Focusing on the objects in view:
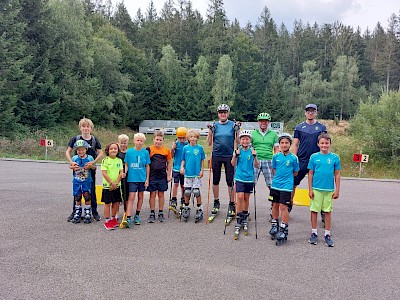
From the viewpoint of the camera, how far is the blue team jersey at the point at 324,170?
5.53 meters

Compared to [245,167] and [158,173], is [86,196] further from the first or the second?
[245,167]

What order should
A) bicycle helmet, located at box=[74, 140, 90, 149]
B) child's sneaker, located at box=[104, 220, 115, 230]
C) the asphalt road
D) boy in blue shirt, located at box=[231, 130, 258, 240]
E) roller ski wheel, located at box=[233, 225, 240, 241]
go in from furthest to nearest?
bicycle helmet, located at box=[74, 140, 90, 149], boy in blue shirt, located at box=[231, 130, 258, 240], child's sneaker, located at box=[104, 220, 115, 230], roller ski wheel, located at box=[233, 225, 240, 241], the asphalt road

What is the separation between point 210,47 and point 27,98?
37.1 metres

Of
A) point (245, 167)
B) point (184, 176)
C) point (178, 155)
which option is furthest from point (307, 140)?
point (178, 155)

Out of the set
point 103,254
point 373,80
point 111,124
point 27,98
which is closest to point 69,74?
point 27,98

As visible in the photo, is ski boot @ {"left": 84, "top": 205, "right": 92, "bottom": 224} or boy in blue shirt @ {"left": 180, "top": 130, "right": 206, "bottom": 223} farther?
boy in blue shirt @ {"left": 180, "top": 130, "right": 206, "bottom": 223}

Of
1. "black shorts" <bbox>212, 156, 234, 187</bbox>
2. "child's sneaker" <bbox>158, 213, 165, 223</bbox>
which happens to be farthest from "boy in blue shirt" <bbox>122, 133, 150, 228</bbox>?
"black shorts" <bbox>212, 156, 234, 187</bbox>

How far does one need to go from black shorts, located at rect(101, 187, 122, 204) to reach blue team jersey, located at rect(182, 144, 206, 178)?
1.32 meters

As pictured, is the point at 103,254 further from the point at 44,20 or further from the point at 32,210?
the point at 44,20

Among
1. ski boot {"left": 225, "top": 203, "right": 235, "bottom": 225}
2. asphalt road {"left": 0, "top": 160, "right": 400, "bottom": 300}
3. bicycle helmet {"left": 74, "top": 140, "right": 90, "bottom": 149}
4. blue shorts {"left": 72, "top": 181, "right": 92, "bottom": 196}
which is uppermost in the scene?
bicycle helmet {"left": 74, "top": 140, "right": 90, "bottom": 149}

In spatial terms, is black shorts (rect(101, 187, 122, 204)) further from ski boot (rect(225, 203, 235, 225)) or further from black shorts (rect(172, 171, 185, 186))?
ski boot (rect(225, 203, 235, 225))

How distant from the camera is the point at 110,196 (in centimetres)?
605

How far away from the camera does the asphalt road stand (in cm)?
377

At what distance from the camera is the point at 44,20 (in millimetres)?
29000
